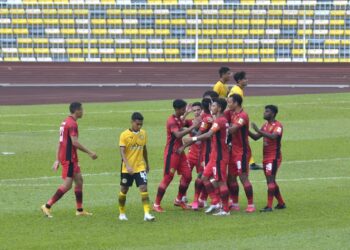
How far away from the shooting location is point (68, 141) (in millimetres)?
14477

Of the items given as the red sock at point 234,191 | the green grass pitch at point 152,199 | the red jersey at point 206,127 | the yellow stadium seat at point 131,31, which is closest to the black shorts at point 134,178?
the green grass pitch at point 152,199

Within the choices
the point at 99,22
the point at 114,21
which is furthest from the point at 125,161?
the point at 99,22

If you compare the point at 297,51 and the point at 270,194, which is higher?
the point at 297,51

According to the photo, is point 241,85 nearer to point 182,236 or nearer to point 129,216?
point 129,216

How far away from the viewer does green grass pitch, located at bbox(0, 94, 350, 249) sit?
1238cm

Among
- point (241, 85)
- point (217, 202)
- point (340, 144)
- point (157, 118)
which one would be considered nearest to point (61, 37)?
point (157, 118)

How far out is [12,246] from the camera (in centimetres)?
1205

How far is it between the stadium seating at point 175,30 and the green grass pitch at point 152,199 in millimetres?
25623

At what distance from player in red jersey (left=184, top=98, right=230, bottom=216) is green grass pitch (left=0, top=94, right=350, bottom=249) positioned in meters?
0.40

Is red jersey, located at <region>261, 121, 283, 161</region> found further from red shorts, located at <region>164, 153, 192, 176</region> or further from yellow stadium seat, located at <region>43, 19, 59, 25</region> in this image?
yellow stadium seat, located at <region>43, 19, 59, 25</region>

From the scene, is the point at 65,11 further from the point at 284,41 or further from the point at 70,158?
the point at 70,158

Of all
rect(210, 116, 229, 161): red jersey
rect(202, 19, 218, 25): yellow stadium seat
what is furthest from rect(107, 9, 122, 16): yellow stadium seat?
rect(210, 116, 229, 161): red jersey

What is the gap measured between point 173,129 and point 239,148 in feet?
3.13

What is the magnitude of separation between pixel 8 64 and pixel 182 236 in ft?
134
